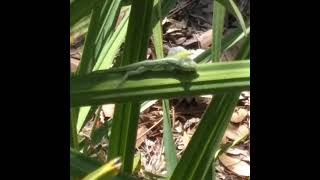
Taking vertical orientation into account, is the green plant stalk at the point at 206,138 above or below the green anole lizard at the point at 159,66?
below

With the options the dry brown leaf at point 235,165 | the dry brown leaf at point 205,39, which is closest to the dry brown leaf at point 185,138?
the dry brown leaf at point 235,165

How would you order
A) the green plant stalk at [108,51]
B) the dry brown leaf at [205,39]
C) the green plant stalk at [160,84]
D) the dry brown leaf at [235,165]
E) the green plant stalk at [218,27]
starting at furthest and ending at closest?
the dry brown leaf at [205,39]
the dry brown leaf at [235,165]
the green plant stalk at [108,51]
the green plant stalk at [218,27]
the green plant stalk at [160,84]

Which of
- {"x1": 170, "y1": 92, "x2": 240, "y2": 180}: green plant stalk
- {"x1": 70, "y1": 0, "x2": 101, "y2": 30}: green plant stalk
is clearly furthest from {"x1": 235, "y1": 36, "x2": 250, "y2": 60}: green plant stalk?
{"x1": 70, "y1": 0, "x2": 101, "y2": 30}: green plant stalk

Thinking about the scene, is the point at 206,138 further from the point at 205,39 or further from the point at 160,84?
the point at 205,39

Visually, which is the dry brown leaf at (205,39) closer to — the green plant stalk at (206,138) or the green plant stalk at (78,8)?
the green plant stalk at (206,138)

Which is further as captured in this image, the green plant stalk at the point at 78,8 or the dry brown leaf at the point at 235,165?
the dry brown leaf at the point at 235,165
